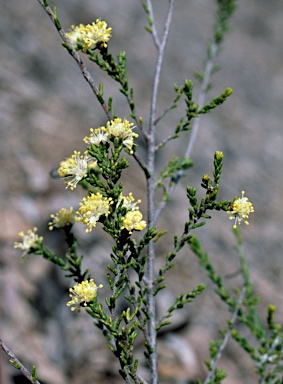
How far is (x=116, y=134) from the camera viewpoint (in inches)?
66.7

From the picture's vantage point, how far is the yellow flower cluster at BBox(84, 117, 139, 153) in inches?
66.1

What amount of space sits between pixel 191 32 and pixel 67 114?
6.92m

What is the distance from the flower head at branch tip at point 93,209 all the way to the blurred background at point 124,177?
228 centimetres

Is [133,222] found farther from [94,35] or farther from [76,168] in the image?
[94,35]

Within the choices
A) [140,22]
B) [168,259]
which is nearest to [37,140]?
[168,259]

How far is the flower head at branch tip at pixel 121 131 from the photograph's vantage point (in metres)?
1.68

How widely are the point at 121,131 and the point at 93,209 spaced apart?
0.33m

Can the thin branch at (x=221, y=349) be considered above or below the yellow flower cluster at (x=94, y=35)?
below

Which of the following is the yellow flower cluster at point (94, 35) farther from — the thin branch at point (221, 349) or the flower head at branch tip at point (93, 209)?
the thin branch at point (221, 349)

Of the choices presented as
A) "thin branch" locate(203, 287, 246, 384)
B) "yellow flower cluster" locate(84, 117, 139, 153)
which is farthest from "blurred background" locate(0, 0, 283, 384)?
"yellow flower cluster" locate(84, 117, 139, 153)

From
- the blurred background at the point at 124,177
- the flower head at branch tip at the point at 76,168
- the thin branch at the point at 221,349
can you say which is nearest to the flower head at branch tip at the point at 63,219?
the flower head at branch tip at the point at 76,168

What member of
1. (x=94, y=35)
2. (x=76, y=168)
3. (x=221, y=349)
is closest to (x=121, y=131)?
(x=76, y=168)

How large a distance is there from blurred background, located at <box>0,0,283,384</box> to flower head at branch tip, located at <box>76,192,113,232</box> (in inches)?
89.8

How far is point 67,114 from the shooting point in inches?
269
